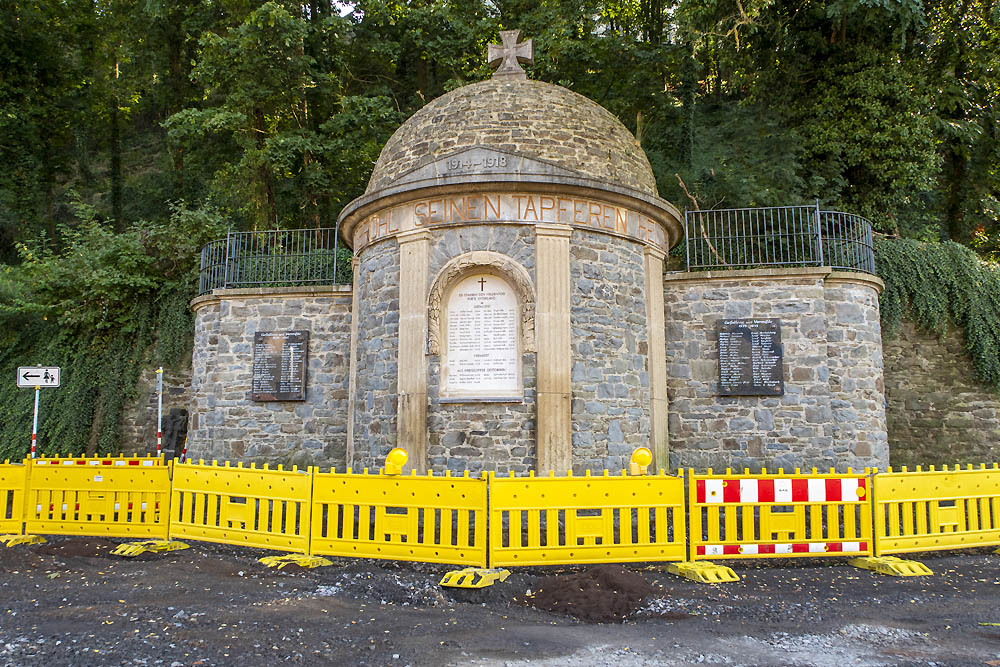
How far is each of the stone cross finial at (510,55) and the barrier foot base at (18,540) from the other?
9.08 metres

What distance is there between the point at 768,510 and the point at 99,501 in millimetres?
7245

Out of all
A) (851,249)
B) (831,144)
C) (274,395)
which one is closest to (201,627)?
(274,395)

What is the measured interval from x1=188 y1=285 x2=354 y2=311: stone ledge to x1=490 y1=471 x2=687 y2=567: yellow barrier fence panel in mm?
6976

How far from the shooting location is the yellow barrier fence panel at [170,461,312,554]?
724 cm

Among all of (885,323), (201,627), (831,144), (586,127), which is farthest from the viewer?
(831,144)

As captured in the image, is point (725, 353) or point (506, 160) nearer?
point (506, 160)

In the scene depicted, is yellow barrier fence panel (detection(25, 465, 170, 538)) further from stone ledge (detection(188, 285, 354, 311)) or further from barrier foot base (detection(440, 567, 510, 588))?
stone ledge (detection(188, 285, 354, 311))

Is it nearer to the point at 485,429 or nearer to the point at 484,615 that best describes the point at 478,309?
the point at 485,429

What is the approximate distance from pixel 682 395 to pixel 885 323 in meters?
5.01

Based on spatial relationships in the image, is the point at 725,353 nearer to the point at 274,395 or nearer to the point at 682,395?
the point at 682,395

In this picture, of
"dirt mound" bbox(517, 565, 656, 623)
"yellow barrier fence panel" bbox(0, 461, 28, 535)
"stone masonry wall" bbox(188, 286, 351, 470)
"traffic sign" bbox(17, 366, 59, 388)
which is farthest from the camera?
"stone masonry wall" bbox(188, 286, 351, 470)

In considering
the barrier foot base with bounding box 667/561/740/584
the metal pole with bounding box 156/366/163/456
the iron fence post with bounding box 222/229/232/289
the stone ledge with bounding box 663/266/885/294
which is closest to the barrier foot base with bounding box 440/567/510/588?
the barrier foot base with bounding box 667/561/740/584

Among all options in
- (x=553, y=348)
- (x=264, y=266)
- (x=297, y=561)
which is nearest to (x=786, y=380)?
(x=553, y=348)

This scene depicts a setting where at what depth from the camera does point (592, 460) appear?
9.75 m
